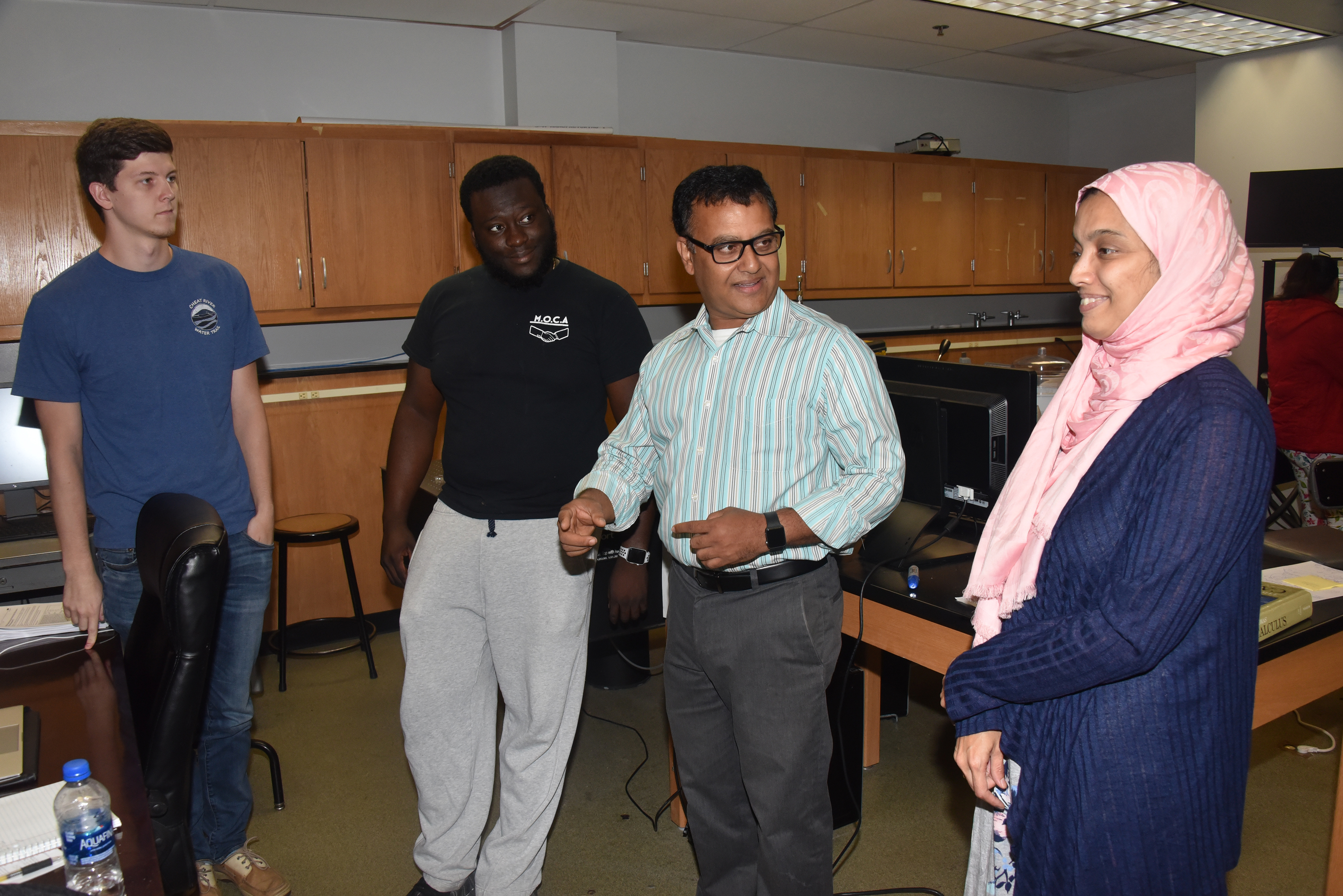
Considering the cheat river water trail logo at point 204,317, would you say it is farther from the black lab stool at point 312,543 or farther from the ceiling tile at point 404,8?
the ceiling tile at point 404,8

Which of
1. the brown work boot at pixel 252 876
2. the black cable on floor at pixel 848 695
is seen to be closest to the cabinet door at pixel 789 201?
the black cable on floor at pixel 848 695

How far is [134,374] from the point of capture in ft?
6.25

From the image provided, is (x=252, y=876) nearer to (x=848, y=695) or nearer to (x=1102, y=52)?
(x=848, y=695)

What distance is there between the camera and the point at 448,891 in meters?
2.00

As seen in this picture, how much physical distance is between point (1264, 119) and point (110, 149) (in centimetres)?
601

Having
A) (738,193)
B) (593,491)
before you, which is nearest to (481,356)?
(593,491)

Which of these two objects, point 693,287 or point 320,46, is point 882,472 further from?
point 320,46

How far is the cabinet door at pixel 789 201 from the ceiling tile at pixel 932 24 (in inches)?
27.9

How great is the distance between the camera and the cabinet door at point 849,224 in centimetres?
526

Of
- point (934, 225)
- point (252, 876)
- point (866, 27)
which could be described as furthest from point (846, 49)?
point (252, 876)

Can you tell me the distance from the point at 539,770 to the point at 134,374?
3.93ft

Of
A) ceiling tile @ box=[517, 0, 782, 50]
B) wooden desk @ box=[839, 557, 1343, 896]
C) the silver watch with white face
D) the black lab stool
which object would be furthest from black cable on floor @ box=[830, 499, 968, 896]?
ceiling tile @ box=[517, 0, 782, 50]

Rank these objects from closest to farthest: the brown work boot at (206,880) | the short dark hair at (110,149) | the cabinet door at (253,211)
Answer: the short dark hair at (110,149)
the brown work boot at (206,880)
the cabinet door at (253,211)

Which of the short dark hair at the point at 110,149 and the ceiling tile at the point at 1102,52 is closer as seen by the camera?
the short dark hair at the point at 110,149
